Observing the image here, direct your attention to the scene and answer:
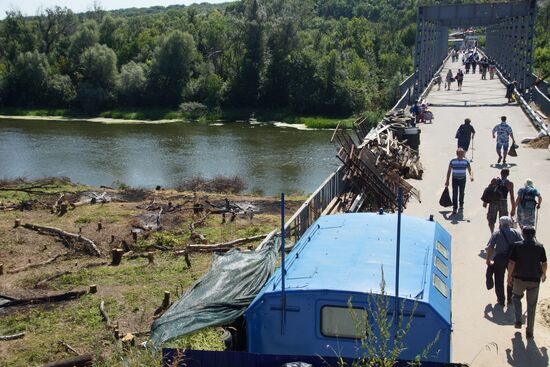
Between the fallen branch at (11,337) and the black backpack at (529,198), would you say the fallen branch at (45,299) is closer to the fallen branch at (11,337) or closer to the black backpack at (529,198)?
the fallen branch at (11,337)

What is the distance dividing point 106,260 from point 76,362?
7046 millimetres

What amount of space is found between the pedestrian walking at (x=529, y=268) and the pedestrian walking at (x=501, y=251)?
1.77ft

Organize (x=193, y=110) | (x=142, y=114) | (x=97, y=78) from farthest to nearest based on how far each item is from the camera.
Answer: (x=97, y=78) < (x=193, y=110) < (x=142, y=114)

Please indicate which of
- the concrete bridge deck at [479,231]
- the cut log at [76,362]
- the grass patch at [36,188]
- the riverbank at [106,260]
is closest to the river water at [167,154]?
the grass patch at [36,188]

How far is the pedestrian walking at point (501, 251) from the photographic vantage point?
10469mm

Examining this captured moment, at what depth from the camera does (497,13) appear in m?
44.4

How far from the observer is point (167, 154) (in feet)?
149

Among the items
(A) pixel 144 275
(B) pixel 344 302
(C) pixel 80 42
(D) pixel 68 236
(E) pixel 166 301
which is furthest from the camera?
(C) pixel 80 42

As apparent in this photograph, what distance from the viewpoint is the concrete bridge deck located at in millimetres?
9664

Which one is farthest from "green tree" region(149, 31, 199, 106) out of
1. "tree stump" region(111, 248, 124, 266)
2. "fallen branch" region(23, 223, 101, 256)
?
"tree stump" region(111, 248, 124, 266)

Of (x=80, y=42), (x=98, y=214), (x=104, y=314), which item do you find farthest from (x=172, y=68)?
(x=104, y=314)

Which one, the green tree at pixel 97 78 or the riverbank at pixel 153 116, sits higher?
the green tree at pixel 97 78

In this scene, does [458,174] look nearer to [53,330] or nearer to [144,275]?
[144,275]

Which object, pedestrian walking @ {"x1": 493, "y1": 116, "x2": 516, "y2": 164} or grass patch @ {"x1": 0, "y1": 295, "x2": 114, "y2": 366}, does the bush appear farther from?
grass patch @ {"x1": 0, "y1": 295, "x2": 114, "y2": 366}
